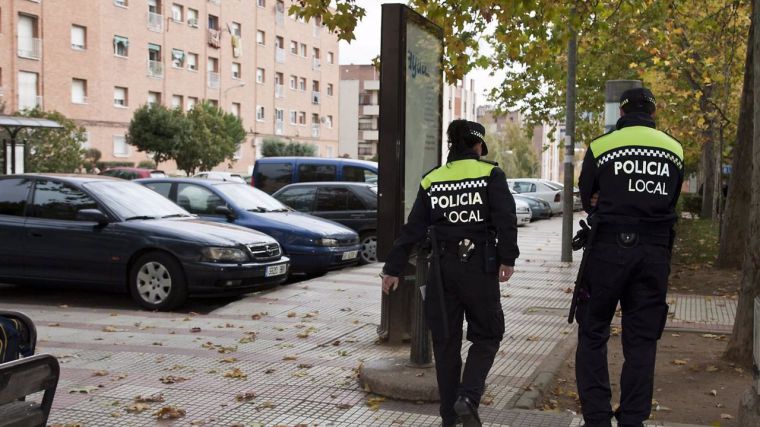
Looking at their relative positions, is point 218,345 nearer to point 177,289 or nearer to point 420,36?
point 177,289

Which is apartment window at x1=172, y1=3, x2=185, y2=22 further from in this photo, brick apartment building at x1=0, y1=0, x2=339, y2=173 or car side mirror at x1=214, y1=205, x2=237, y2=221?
car side mirror at x1=214, y1=205, x2=237, y2=221

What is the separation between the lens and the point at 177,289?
383 inches

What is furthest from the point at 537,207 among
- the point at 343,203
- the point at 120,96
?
the point at 120,96

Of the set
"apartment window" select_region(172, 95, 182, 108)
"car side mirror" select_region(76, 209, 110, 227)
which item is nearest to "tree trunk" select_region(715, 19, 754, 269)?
"car side mirror" select_region(76, 209, 110, 227)

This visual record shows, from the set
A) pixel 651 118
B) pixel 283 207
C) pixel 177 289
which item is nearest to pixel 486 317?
pixel 651 118

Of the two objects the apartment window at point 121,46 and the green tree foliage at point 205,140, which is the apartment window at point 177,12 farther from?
the green tree foliage at point 205,140

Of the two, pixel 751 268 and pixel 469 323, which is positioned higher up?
pixel 751 268

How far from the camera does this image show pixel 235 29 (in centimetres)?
6075

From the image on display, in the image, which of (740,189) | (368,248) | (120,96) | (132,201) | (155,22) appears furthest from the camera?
(155,22)

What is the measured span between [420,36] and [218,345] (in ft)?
11.0

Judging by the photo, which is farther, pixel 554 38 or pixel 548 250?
pixel 548 250

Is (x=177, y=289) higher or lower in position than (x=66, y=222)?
lower

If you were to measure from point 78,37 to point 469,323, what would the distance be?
45.3 meters

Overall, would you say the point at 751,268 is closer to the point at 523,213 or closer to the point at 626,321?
the point at 626,321
